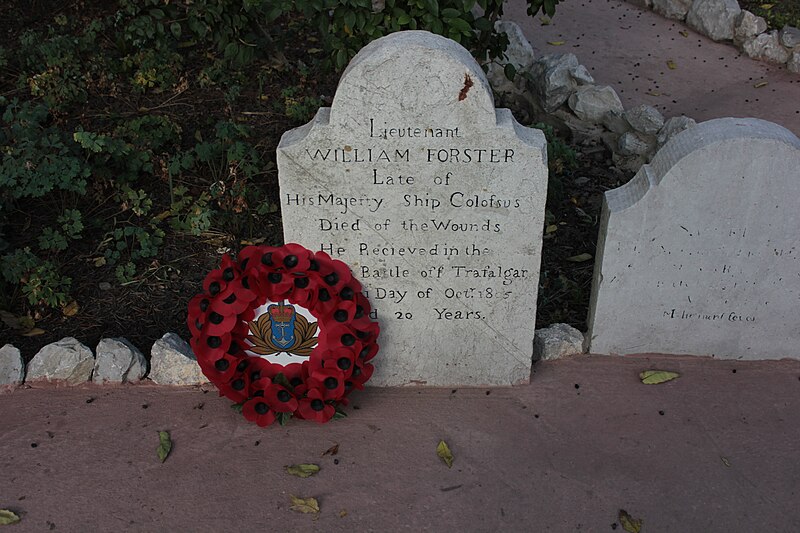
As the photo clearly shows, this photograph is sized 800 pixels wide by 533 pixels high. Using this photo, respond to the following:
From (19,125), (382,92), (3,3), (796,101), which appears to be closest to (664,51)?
(796,101)

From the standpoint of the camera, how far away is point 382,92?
3.27m

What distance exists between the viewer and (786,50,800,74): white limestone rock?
21.9 ft

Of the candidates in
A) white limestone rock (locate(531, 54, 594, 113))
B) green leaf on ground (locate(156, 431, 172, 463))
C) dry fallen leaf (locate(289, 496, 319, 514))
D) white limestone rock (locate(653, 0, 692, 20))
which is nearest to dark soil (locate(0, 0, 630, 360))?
white limestone rock (locate(531, 54, 594, 113))

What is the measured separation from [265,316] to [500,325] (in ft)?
3.38

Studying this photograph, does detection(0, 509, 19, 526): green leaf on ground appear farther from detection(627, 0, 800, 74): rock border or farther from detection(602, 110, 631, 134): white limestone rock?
detection(627, 0, 800, 74): rock border

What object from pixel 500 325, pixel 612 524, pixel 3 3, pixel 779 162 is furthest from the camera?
pixel 3 3

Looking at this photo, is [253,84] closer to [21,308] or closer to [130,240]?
[130,240]

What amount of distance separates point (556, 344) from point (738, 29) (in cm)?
440

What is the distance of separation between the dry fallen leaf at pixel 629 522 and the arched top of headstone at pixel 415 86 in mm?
1577

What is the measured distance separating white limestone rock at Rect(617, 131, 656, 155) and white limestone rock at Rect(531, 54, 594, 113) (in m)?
0.57

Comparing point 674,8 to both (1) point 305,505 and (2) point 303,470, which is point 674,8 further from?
(1) point 305,505

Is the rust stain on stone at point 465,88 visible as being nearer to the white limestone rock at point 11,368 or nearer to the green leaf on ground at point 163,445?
the green leaf on ground at point 163,445

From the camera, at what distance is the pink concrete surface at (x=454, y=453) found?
10.5 feet

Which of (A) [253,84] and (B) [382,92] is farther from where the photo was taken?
(A) [253,84]
